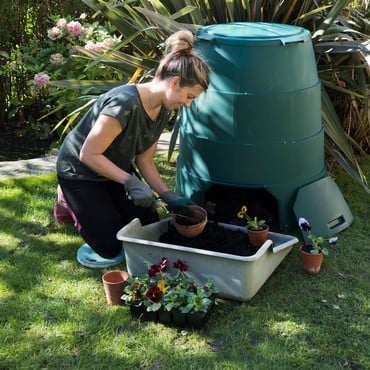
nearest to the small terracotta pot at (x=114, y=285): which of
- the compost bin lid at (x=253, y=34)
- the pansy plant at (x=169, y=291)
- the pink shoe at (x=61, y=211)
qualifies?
the pansy plant at (x=169, y=291)

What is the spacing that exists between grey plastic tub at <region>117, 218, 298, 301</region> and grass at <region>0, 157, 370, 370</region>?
9 cm

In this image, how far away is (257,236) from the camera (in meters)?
2.57

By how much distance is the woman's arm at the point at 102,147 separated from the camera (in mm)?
2385

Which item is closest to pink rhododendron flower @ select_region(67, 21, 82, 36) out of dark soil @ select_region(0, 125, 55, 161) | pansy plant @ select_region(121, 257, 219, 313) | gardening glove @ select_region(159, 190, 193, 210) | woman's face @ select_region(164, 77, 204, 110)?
dark soil @ select_region(0, 125, 55, 161)

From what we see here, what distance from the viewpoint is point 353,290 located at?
2535 mm

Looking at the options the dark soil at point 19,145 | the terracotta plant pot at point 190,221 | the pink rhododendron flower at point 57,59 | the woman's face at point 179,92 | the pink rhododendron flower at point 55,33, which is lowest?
the dark soil at point 19,145

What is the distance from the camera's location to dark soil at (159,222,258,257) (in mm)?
2576

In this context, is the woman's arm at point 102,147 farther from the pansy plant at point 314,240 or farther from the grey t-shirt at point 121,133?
the pansy plant at point 314,240

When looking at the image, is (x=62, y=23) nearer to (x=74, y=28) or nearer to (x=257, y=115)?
(x=74, y=28)

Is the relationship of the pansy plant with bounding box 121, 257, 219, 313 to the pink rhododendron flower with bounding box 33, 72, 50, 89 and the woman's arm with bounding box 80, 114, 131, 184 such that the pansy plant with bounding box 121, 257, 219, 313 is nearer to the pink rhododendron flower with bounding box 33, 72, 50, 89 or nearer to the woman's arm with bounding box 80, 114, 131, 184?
the woman's arm with bounding box 80, 114, 131, 184

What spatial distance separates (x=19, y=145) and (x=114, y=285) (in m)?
2.83

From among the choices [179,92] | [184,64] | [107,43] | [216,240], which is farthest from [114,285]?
[107,43]

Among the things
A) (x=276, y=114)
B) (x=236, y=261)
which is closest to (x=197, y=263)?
(x=236, y=261)

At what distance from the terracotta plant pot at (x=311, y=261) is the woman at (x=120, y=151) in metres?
0.64
